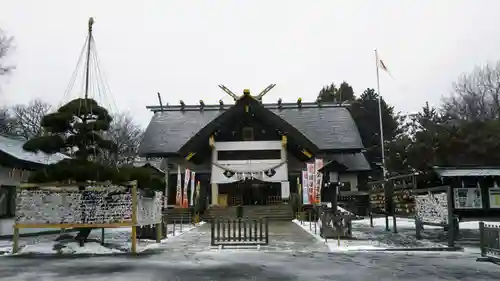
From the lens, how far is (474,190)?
13992mm

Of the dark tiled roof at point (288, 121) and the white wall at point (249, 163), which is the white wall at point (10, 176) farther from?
the dark tiled roof at point (288, 121)

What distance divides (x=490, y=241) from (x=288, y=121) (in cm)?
2777

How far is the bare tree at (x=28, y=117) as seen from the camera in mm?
40938

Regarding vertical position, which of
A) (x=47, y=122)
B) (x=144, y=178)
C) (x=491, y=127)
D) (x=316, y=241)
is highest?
(x=491, y=127)

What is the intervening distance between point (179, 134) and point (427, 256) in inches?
1051

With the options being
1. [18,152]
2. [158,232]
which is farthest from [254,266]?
[18,152]

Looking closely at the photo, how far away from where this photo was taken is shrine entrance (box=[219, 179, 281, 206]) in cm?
3169

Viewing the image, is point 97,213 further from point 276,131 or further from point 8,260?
point 276,131

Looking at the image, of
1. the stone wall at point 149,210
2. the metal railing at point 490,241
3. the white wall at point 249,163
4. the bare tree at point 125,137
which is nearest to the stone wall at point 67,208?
the stone wall at point 149,210

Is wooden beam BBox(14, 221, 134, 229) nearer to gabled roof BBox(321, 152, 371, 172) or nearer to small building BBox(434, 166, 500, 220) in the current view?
small building BBox(434, 166, 500, 220)

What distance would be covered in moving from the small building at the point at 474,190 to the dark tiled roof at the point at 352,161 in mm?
20079

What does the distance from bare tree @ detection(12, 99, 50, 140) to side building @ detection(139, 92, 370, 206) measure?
43.2ft

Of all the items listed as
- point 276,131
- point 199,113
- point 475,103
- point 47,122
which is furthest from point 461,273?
point 475,103

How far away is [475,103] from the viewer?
39.7 meters
